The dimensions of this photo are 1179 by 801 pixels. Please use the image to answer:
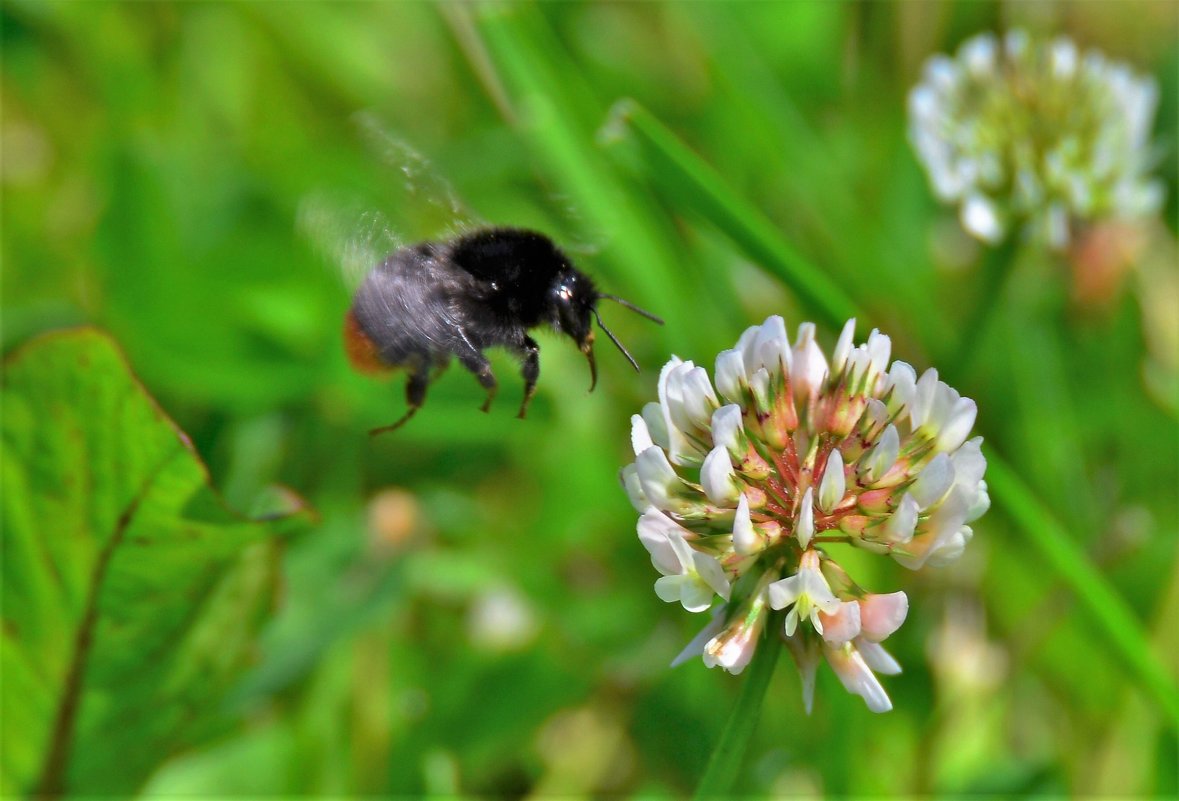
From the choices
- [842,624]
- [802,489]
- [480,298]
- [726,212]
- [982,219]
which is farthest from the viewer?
[982,219]

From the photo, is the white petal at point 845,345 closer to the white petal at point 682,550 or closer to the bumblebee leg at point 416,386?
the white petal at point 682,550

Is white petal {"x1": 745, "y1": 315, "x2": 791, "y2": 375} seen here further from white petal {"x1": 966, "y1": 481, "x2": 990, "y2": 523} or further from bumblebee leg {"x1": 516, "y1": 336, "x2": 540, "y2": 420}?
bumblebee leg {"x1": 516, "y1": 336, "x2": 540, "y2": 420}

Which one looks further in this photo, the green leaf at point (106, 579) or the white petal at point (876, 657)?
the green leaf at point (106, 579)

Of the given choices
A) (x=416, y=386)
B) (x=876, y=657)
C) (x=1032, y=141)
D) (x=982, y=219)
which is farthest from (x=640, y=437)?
(x=1032, y=141)

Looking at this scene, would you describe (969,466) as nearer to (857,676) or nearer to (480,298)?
(857,676)

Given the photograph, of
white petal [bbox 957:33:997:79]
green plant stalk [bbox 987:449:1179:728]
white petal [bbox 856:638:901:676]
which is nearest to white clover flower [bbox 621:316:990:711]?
white petal [bbox 856:638:901:676]

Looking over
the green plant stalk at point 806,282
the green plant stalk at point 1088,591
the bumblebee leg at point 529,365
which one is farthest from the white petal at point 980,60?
the bumblebee leg at point 529,365
